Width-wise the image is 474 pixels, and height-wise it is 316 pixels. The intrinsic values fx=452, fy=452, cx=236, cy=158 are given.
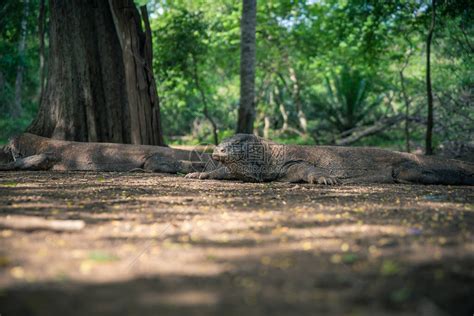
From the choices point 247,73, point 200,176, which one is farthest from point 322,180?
point 247,73

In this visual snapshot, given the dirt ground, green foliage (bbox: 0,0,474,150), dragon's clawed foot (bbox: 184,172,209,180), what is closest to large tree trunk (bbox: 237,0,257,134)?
green foliage (bbox: 0,0,474,150)

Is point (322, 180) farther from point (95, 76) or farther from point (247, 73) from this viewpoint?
point (95, 76)

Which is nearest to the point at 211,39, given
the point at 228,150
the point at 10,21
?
the point at 10,21

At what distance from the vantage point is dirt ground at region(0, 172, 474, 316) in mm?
1585

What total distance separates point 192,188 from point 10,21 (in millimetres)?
13541

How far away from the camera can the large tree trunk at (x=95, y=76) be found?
7965 millimetres

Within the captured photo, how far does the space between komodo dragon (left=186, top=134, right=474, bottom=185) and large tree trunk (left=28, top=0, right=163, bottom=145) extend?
2.76 metres

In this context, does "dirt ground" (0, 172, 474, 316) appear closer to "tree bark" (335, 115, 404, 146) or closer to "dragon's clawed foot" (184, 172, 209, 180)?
"dragon's clawed foot" (184, 172, 209, 180)

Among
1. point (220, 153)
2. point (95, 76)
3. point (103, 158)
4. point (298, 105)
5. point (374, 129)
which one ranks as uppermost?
point (95, 76)

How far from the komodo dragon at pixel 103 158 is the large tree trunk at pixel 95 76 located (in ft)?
2.31

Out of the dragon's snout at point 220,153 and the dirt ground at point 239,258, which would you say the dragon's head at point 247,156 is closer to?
the dragon's snout at point 220,153

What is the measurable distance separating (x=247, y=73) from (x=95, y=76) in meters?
3.01

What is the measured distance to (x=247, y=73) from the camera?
9.29m

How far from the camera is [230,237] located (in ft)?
8.37
